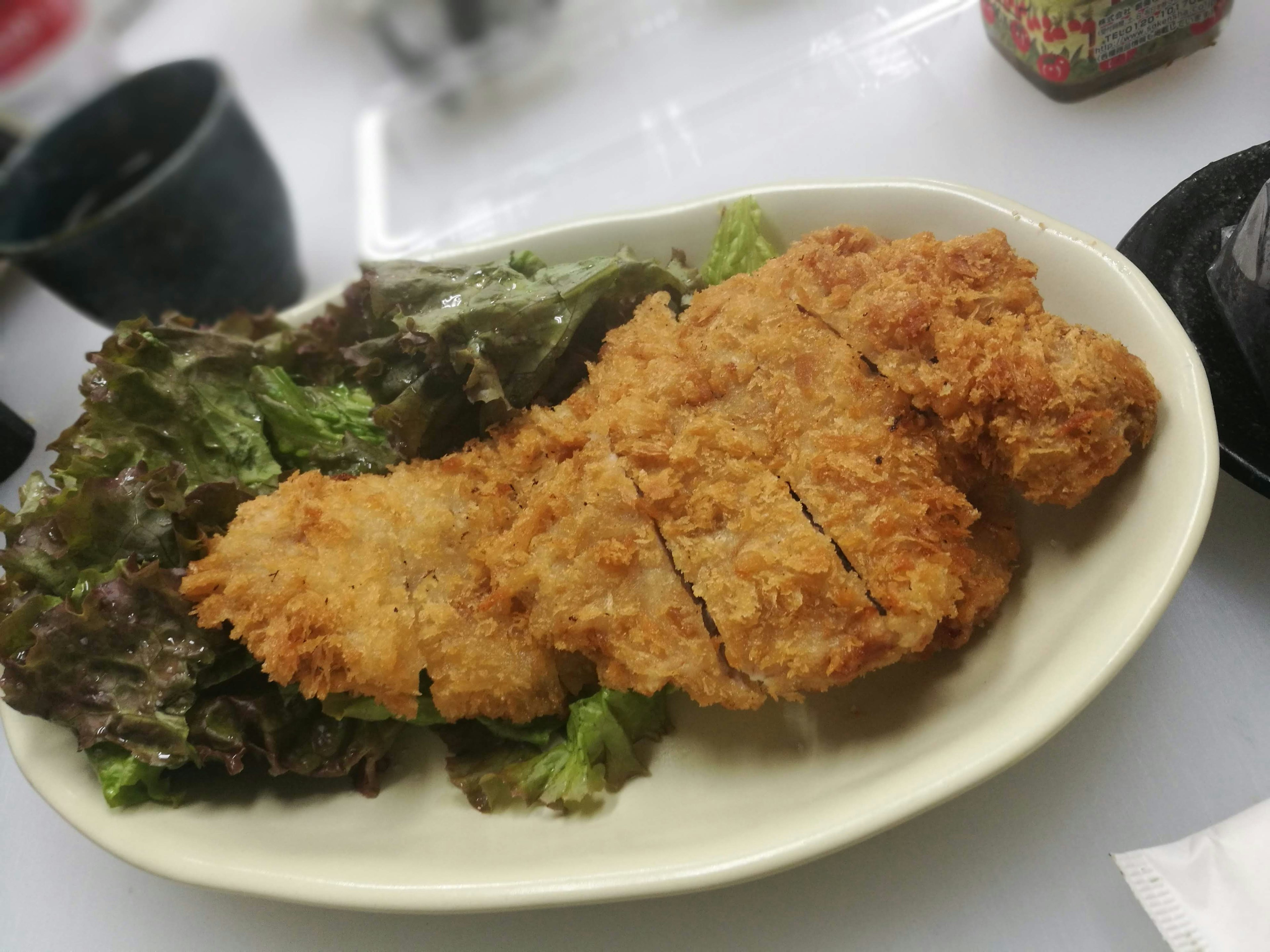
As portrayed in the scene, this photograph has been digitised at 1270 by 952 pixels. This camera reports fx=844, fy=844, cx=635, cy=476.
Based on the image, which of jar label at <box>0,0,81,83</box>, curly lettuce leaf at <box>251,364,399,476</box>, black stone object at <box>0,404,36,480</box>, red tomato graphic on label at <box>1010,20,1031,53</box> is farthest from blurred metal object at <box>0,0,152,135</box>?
red tomato graphic on label at <box>1010,20,1031,53</box>

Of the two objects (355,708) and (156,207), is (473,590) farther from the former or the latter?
(156,207)

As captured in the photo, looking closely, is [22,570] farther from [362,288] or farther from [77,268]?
[77,268]

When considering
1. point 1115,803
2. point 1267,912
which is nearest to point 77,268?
point 1115,803

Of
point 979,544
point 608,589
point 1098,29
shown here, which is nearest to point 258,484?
point 608,589

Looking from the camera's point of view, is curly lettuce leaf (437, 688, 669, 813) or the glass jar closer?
curly lettuce leaf (437, 688, 669, 813)

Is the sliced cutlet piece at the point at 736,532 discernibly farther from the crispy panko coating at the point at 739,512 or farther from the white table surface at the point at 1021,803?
the white table surface at the point at 1021,803

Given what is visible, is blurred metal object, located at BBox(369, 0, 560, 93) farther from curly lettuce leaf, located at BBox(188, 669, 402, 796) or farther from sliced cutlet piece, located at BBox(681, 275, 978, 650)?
curly lettuce leaf, located at BBox(188, 669, 402, 796)

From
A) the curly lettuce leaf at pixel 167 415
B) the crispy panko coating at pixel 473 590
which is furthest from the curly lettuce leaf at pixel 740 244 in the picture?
the curly lettuce leaf at pixel 167 415

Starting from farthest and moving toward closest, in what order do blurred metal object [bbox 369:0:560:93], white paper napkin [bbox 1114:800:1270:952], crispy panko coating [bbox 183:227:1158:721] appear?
blurred metal object [bbox 369:0:560:93] < crispy panko coating [bbox 183:227:1158:721] < white paper napkin [bbox 1114:800:1270:952]
